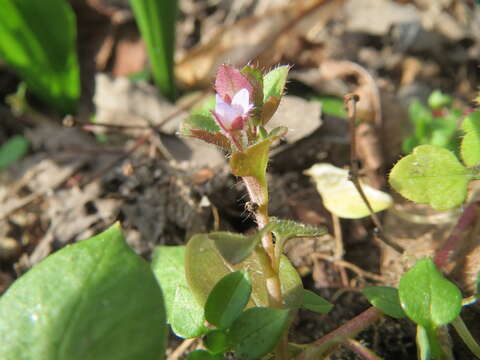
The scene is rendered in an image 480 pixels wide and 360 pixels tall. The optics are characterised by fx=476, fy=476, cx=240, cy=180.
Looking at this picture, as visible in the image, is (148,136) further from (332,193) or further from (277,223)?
(277,223)

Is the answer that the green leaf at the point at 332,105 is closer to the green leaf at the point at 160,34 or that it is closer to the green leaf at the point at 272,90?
the green leaf at the point at 160,34

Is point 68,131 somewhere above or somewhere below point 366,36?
above

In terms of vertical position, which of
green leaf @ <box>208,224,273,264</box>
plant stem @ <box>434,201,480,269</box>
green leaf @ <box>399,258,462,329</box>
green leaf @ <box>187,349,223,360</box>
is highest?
green leaf @ <box>208,224,273,264</box>

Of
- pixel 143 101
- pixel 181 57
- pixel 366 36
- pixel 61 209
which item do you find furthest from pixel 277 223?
pixel 366 36

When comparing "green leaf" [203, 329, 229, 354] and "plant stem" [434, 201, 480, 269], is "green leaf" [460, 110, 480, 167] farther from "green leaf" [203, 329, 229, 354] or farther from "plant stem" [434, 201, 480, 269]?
"green leaf" [203, 329, 229, 354]

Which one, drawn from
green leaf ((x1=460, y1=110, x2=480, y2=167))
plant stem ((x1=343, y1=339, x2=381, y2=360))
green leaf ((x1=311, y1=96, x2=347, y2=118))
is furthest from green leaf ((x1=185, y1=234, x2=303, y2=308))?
green leaf ((x1=311, y1=96, x2=347, y2=118))

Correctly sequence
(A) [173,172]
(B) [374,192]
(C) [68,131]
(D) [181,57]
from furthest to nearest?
1. (D) [181,57]
2. (C) [68,131]
3. (A) [173,172]
4. (B) [374,192]

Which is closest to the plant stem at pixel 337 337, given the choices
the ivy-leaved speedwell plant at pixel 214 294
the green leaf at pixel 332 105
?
the ivy-leaved speedwell plant at pixel 214 294
